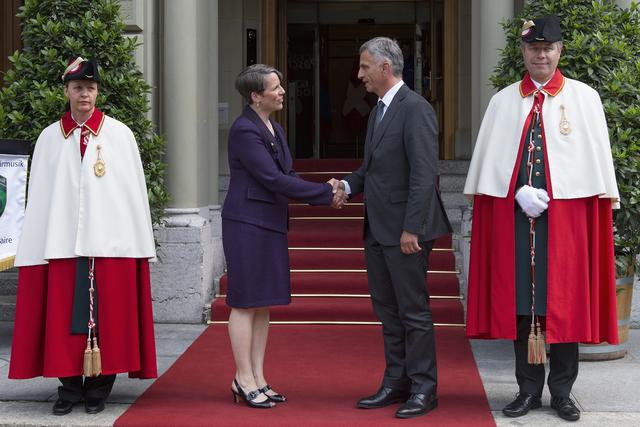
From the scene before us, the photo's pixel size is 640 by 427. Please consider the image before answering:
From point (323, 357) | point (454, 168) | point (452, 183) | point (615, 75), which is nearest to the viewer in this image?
point (615, 75)

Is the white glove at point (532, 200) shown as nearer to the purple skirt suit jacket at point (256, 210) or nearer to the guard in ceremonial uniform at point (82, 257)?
the purple skirt suit jacket at point (256, 210)

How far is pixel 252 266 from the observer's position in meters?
5.39

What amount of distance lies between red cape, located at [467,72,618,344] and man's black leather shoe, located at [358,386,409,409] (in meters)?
0.52

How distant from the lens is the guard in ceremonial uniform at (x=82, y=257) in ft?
17.1

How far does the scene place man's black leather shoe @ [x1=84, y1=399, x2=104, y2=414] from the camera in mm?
5340

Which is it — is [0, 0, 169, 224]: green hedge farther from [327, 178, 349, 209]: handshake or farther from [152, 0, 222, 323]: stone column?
[327, 178, 349, 209]: handshake

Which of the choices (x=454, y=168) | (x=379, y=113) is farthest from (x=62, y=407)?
(x=454, y=168)

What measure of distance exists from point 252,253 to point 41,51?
8.09 feet

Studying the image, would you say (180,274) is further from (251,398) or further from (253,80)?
(253,80)

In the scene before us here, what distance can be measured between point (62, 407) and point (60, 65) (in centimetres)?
252

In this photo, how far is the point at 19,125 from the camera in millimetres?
6926

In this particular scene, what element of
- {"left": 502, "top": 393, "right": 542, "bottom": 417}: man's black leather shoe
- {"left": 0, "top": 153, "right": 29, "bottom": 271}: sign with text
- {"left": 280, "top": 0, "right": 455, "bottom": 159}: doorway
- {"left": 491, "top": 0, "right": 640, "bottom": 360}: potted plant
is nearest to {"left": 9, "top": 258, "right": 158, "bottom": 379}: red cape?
{"left": 0, "top": 153, "right": 29, "bottom": 271}: sign with text

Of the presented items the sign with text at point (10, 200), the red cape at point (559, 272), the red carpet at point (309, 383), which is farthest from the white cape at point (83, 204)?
the red cape at point (559, 272)

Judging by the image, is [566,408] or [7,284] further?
[7,284]
